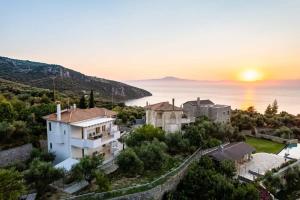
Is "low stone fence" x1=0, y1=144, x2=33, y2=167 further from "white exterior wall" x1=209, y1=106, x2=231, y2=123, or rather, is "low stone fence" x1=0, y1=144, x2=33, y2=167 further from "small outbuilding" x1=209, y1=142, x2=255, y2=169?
"white exterior wall" x1=209, y1=106, x2=231, y2=123

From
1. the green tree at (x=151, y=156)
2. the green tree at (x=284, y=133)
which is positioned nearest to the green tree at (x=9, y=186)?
the green tree at (x=151, y=156)

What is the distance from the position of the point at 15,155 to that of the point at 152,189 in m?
11.3

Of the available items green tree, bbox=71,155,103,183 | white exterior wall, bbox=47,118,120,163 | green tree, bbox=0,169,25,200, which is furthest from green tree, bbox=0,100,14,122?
green tree, bbox=0,169,25,200

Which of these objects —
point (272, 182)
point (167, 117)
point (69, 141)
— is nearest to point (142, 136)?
point (69, 141)

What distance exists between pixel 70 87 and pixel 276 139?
200 ft

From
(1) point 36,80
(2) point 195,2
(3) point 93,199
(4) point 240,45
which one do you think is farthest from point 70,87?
(3) point 93,199

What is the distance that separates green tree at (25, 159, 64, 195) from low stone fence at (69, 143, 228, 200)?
2324mm

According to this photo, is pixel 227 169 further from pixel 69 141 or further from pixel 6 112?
pixel 6 112

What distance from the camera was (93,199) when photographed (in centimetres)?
1420

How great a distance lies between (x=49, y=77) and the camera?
270 ft

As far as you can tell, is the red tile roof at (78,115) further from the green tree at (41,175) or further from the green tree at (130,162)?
the green tree at (130,162)

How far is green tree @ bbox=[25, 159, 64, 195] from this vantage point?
50.2 ft

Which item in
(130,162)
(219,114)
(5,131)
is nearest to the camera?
(130,162)

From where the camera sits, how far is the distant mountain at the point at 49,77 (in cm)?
7542
